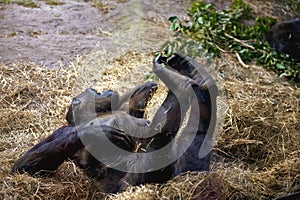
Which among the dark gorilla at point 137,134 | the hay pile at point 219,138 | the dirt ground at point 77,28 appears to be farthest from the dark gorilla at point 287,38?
the dark gorilla at point 137,134

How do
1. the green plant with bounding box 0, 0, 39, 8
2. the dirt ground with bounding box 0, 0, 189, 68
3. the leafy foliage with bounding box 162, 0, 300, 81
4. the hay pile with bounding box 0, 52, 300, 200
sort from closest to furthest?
the hay pile with bounding box 0, 52, 300, 200 → the leafy foliage with bounding box 162, 0, 300, 81 → the dirt ground with bounding box 0, 0, 189, 68 → the green plant with bounding box 0, 0, 39, 8

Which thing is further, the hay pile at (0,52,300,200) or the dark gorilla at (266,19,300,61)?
the dark gorilla at (266,19,300,61)

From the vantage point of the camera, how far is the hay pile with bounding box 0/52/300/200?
85.5 inches

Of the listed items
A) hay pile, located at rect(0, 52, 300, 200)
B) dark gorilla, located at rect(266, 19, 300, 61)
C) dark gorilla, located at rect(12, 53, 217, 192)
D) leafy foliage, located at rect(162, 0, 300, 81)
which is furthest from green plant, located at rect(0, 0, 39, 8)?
dark gorilla, located at rect(12, 53, 217, 192)

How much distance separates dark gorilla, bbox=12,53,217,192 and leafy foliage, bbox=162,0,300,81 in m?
1.07

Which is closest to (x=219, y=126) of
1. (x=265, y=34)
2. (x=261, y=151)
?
(x=261, y=151)

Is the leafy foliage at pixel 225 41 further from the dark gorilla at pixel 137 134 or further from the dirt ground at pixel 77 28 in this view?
the dark gorilla at pixel 137 134

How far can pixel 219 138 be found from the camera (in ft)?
8.93

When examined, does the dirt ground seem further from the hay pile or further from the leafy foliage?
the leafy foliage

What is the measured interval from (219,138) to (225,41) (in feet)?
5.54

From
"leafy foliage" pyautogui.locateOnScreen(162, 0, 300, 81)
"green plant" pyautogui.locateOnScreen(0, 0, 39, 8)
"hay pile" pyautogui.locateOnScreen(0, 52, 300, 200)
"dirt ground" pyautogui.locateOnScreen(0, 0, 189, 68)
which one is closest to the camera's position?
"hay pile" pyautogui.locateOnScreen(0, 52, 300, 200)

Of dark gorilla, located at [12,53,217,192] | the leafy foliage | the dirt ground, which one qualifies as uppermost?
dark gorilla, located at [12,53,217,192]

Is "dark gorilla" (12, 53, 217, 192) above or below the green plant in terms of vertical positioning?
above

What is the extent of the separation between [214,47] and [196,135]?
1.73 metres
